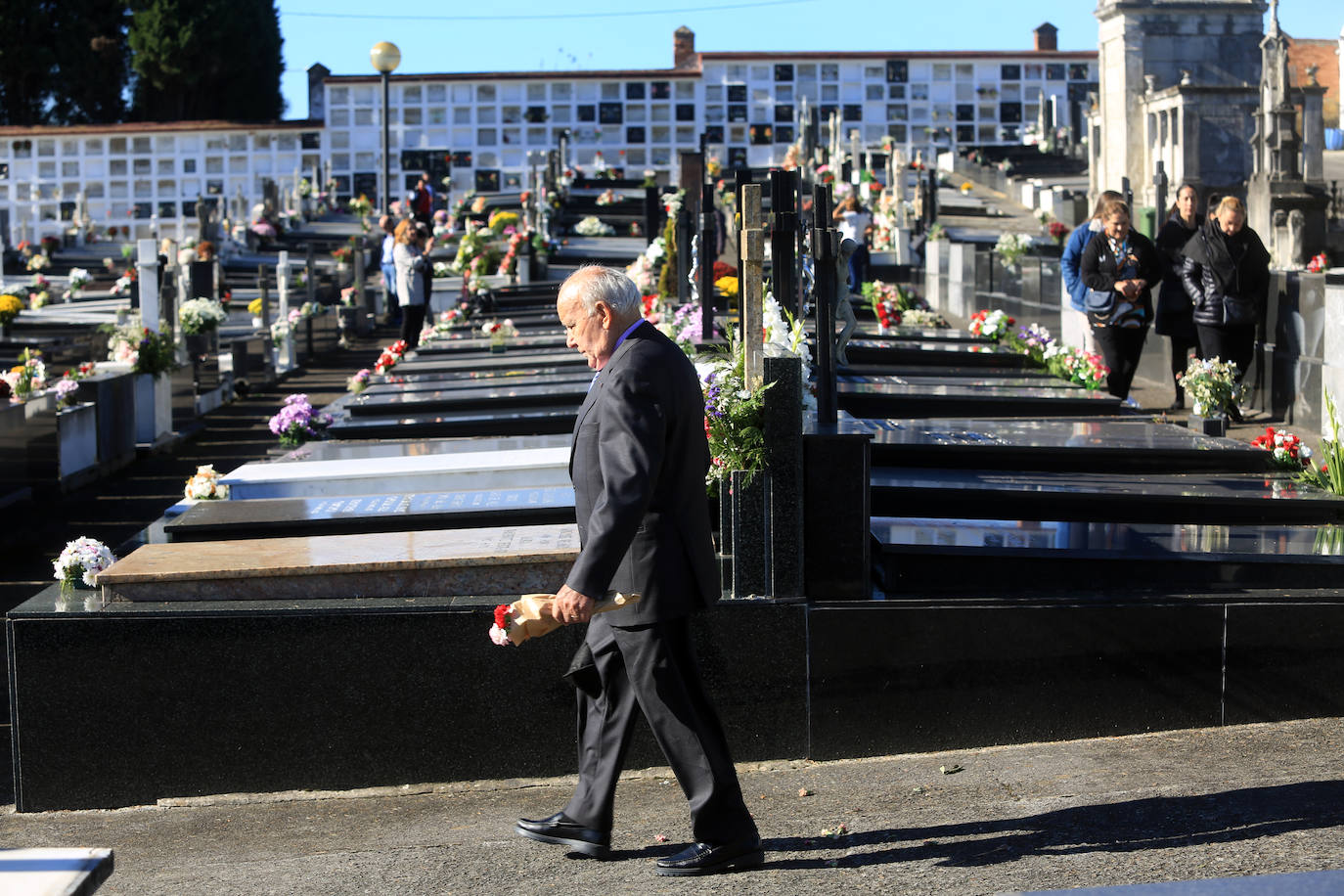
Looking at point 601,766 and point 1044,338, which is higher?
point 1044,338

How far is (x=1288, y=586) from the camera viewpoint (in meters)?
4.31

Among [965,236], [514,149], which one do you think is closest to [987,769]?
[965,236]

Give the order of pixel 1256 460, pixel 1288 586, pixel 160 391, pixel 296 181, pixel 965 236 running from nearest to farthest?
pixel 1288 586, pixel 1256 460, pixel 160 391, pixel 965 236, pixel 296 181

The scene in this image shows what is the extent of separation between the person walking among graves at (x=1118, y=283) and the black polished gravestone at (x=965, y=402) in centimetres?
81

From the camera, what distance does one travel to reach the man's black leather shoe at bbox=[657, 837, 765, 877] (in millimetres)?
3266

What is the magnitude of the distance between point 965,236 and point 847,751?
1760 cm

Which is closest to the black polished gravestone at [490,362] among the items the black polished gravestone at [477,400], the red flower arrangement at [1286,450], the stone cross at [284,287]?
the black polished gravestone at [477,400]

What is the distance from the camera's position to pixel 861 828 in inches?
140

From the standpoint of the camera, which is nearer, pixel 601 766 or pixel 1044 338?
pixel 601 766

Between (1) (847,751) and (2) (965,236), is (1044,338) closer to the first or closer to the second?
(1) (847,751)

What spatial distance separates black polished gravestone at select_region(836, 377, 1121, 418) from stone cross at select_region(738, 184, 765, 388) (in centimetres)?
276

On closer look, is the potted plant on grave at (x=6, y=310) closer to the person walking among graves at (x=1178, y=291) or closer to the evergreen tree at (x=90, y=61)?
the person walking among graves at (x=1178, y=291)

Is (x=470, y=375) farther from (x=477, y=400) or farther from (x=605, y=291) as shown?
(x=605, y=291)

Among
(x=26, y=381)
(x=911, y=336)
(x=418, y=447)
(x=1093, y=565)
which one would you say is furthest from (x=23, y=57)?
(x=1093, y=565)
